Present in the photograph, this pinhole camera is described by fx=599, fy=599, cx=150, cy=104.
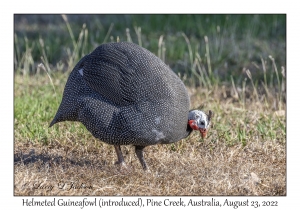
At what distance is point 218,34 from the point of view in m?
6.97

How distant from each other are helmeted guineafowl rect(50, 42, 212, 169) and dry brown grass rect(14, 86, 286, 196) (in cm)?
29

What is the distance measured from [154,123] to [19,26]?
16.3 ft

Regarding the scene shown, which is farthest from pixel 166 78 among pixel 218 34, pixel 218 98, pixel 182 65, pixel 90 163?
pixel 218 34

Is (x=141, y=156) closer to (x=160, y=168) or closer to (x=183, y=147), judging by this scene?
(x=160, y=168)

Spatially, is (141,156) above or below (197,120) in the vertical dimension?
below

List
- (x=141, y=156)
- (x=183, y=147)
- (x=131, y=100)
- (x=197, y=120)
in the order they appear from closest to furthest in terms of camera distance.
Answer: (x=131, y=100) < (x=197, y=120) < (x=141, y=156) < (x=183, y=147)

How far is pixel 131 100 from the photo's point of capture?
3.61 metres

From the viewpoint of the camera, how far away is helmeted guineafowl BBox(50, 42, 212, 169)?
141 inches

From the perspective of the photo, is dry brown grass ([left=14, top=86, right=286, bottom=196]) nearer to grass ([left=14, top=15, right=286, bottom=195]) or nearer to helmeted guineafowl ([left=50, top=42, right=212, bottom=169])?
grass ([left=14, top=15, right=286, bottom=195])

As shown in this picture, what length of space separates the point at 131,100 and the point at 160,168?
0.67 m

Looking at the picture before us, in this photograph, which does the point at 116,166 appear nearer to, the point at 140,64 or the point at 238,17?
the point at 140,64

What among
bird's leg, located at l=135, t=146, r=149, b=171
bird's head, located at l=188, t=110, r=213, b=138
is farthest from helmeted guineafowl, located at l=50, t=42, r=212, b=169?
bird's leg, located at l=135, t=146, r=149, b=171

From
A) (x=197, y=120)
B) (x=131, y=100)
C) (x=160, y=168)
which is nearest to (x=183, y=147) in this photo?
(x=160, y=168)

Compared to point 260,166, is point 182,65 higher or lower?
higher
